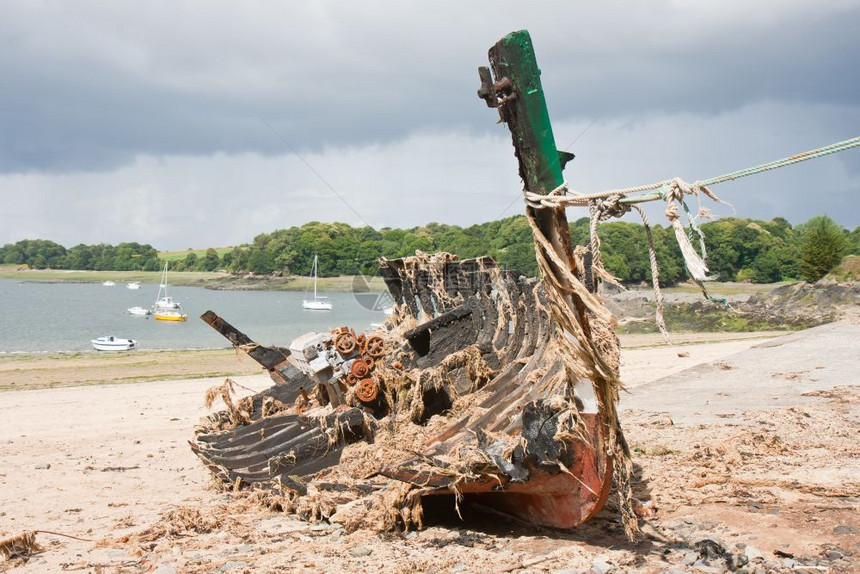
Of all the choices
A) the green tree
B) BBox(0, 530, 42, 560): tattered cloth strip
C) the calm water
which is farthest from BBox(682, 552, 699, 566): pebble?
the green tree

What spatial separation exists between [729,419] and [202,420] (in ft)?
23.4

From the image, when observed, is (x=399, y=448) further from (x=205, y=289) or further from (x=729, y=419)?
(x=205, y=289)

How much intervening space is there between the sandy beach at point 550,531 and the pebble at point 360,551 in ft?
0.06

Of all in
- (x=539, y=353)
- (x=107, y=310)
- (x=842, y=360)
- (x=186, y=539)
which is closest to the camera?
(x=186, y=539)

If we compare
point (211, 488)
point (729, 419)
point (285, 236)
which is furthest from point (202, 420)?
point (285, 236)

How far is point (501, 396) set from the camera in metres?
7.38

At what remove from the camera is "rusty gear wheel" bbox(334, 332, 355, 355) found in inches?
305

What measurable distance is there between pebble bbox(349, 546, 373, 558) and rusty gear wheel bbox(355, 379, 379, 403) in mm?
2098

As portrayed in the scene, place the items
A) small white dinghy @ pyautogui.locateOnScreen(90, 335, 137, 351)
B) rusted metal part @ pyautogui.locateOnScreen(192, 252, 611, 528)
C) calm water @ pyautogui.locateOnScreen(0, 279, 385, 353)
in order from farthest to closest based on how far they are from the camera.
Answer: calm water @ pyautogui.locateOnScreen(0, 279, 385, 353) → small white dinghy @ pyautogui.locateOnScreen(90, 335, 137, 351) → rusted metal part @ pyautogui.locateOnScreen(192, 252, 611, 528)

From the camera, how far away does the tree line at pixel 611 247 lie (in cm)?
3006

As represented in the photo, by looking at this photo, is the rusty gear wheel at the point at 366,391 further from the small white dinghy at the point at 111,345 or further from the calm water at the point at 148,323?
the calm water at the point at 148,323

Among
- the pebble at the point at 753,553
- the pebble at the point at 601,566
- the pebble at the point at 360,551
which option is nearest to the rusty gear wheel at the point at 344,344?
the pebble at the point at 360,551

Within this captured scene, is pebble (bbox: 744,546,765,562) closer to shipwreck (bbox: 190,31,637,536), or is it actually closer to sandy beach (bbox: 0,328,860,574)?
sandy beach (bbox: 0,328,860,574)

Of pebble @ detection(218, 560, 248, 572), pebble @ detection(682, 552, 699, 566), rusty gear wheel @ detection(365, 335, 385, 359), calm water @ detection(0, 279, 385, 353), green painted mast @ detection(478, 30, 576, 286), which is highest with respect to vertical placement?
green painted mast @ detection(478, 30, 576, 286)
